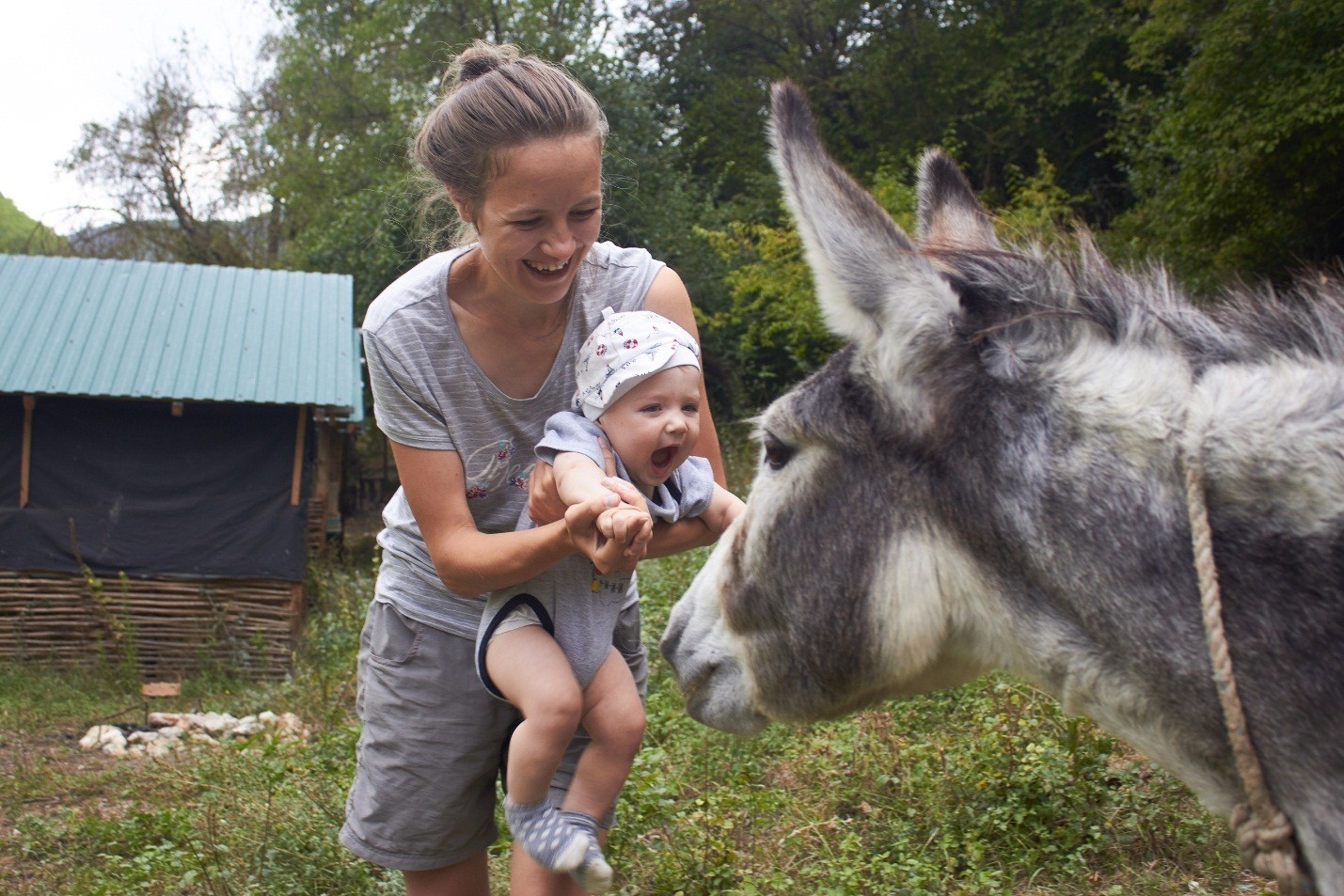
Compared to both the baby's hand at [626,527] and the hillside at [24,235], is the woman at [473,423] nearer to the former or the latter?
the baby's hand at [626,527]

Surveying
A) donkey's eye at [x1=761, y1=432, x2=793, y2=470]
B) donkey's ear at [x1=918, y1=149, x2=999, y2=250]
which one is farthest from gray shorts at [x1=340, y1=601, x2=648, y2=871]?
donkey's ear at [x1=918, y1=149, x2=999, y2=250]

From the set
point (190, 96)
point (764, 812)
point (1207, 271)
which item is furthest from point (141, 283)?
point (190, 96)

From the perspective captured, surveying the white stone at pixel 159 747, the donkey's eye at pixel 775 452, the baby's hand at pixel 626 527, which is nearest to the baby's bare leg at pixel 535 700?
the baby's hand at pixel 626 527

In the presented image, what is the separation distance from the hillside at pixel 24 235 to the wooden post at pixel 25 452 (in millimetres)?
12436

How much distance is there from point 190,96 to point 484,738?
81.5 feet

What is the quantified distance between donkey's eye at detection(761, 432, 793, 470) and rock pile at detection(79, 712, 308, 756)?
200 inches

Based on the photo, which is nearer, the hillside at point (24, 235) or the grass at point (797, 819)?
the grass at point (797, 819)

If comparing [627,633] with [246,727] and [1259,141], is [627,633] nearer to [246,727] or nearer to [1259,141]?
[246,727]

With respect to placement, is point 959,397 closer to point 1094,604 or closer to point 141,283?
point 1094,604

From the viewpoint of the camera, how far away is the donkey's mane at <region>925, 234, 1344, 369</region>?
62.4 inches

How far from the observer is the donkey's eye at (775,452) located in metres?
1.94

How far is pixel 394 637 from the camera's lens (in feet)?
8.25

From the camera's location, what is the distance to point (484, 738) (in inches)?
99.2

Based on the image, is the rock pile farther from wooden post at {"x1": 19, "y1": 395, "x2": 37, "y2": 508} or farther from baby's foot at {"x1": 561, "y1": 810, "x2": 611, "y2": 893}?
baby's foot at {"x1": 561, "y1": 810, "x2": 611, "y2": 893}
